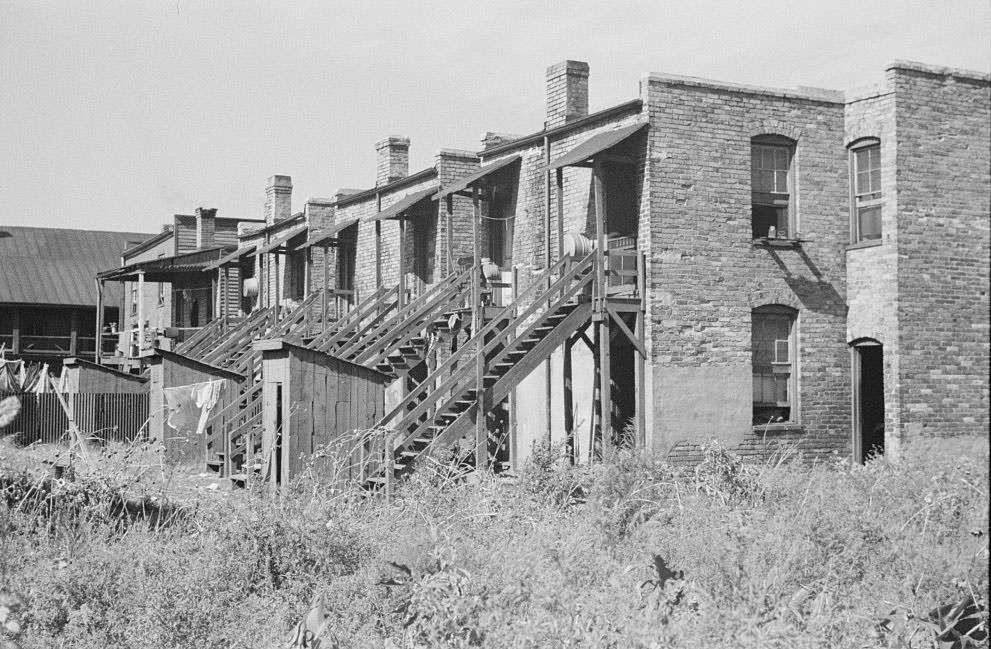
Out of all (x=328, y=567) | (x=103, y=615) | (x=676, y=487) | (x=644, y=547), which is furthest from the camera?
(x=676, y=487)

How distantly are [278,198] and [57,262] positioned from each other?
19.1 m

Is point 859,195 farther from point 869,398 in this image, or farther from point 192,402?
point 192,402

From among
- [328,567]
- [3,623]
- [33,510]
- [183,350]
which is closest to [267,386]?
[33,510]

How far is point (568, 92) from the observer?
66.6 ft

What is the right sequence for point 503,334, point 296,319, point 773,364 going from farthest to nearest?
point 296,319
point 773,364
point 503,334

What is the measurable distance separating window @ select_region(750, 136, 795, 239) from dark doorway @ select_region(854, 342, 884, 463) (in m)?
2.36

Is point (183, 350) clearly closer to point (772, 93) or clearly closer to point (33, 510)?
point (772, 93)

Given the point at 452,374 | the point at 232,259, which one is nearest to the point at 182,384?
the point at 452,374

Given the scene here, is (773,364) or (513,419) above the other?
(773,364)

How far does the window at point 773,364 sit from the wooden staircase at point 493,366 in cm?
289

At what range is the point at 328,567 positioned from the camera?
378 inches

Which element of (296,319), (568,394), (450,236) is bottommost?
(568,394)

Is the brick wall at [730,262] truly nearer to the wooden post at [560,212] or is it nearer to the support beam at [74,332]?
the wooden post at [560,212]

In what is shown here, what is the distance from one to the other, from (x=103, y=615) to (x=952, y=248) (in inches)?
567
